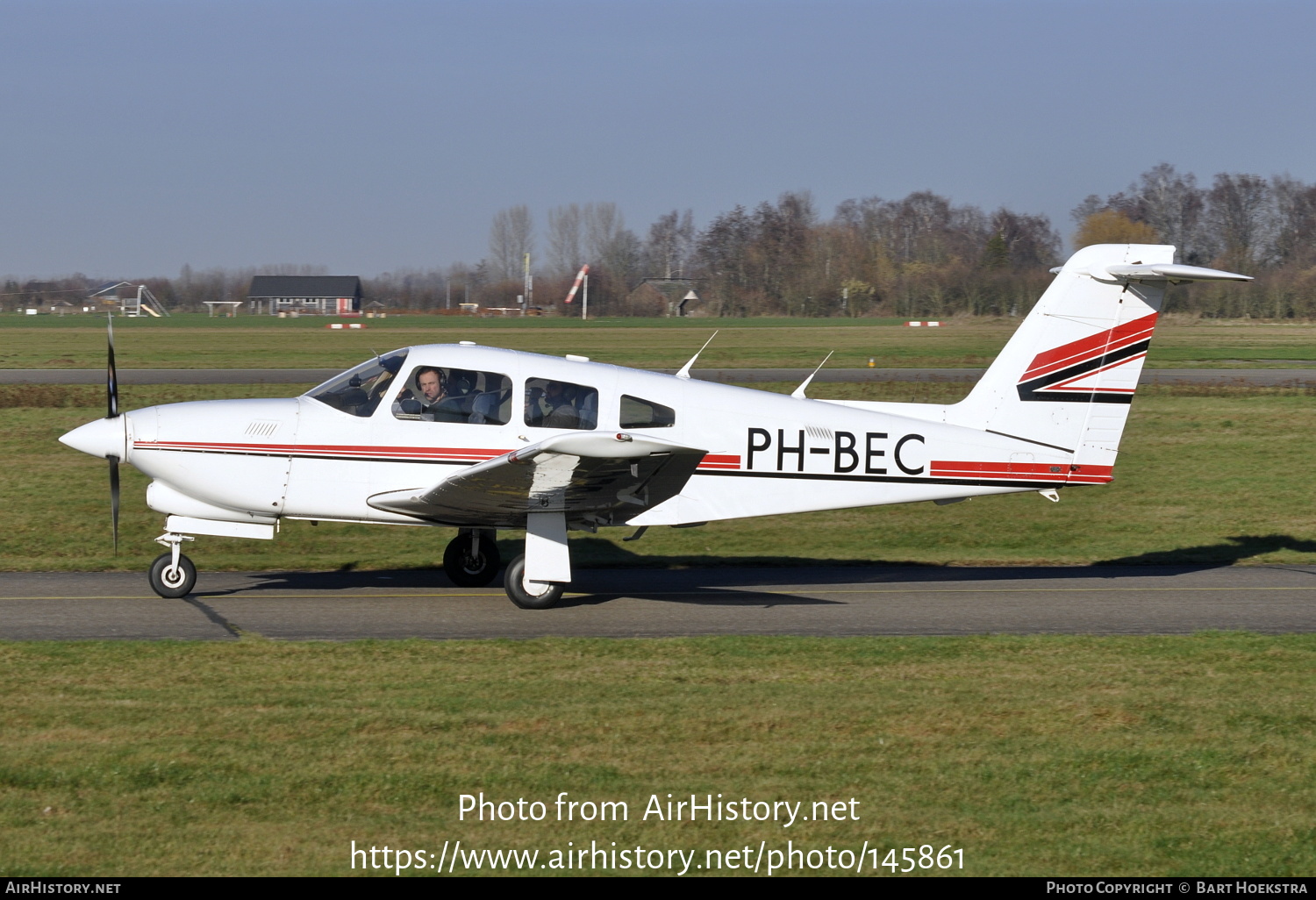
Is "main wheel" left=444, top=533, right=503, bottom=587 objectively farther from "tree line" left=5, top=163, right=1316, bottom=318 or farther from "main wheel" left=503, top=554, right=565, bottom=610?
"tree line" left=5, top=163, right=1316, bottom=318

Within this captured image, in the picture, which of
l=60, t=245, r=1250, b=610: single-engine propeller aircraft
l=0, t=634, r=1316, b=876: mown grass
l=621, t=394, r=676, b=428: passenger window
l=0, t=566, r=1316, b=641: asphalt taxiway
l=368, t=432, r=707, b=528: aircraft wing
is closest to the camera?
l=0, t=634, r=1316, b=876: mown grass

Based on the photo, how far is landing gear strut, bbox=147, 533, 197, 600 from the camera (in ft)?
34.6

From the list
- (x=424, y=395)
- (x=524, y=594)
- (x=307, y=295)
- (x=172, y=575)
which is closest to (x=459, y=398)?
(x=424, y=395)

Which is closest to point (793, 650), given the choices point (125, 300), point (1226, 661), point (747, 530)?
point (1226, 661)

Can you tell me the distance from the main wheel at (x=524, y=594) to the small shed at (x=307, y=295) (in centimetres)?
8536

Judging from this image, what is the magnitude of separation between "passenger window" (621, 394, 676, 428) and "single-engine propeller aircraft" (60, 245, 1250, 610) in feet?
0.04

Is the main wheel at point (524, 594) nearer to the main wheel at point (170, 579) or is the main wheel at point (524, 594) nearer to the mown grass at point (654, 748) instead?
the mown grass at point (654, 748)

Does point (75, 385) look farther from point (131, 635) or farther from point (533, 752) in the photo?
point (533, 752)

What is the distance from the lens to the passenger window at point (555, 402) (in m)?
10.4

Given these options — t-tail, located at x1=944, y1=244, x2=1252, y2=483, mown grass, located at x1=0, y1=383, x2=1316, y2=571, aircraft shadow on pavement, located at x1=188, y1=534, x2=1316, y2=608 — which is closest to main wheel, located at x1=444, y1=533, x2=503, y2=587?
aircraft shadow on pavement, located at x1=188, y1=534, x2=1316, y2=608

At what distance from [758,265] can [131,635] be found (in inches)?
2374

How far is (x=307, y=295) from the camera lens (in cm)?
9594

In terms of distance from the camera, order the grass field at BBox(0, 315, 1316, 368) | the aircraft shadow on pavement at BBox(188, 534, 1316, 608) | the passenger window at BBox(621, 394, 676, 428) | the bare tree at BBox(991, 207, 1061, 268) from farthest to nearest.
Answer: the bare tree at BBox(991, 207, 1061, 268) < the grass field at BBox(0, 315, 1316, 368) < the aircraft shadow on pavement at BBox(188, 534, 1316, 608) < the passenger window at BBox(621, 394, 676, 428)

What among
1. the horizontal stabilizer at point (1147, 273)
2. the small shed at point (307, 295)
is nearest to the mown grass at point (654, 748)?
the horizontal stabilizer at point (1147, 273)
